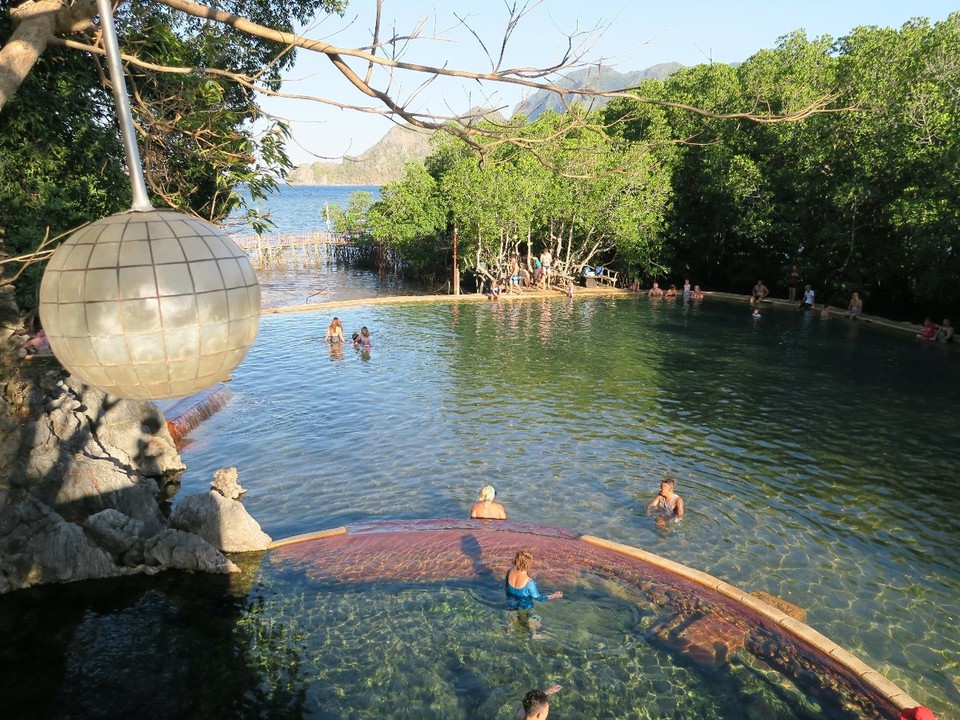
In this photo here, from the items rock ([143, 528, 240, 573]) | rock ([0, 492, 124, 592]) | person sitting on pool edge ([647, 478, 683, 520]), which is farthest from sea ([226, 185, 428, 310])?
person sitting on pool edge ([647, 478, 683, 520])

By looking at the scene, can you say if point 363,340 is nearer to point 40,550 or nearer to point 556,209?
point 40,550

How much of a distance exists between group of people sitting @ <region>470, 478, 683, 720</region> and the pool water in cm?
25

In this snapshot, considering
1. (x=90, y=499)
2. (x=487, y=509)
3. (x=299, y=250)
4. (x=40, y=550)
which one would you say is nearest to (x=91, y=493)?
(x=90, y=499)

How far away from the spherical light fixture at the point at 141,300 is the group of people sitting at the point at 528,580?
217 inches

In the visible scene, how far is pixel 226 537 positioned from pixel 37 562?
8.91ft

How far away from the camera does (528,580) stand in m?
9.32

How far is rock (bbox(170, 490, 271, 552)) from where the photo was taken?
11.2 m

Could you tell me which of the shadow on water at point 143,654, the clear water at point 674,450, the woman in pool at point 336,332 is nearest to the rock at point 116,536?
the shadow on water at point 143,654

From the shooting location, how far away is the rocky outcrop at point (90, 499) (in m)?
10.4

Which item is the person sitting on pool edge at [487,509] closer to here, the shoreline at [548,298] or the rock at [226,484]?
the rock at [226,484]

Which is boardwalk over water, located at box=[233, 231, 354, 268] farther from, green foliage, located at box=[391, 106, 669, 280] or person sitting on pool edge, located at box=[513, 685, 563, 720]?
person sitting on pool edge, located at box=[513, 685, 563, 720]

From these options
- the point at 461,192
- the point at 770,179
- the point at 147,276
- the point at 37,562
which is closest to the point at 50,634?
the point at 37,562

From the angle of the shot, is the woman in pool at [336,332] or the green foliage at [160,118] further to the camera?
the woman in pool at [336,332]

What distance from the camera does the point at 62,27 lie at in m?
4.58
